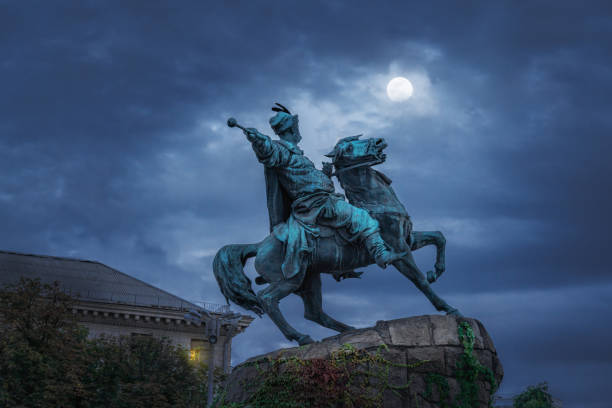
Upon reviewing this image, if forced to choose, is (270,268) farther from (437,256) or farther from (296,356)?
(437,256)

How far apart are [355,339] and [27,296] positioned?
21.8 meters

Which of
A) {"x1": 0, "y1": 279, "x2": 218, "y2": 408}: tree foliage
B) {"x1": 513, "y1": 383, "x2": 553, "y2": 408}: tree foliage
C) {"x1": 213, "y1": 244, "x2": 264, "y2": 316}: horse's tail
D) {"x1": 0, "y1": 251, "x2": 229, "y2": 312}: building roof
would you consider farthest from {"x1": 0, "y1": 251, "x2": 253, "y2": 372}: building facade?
{"x1": 213, "y1": 244, "x2": 264, "y2": 316}: horse's tail

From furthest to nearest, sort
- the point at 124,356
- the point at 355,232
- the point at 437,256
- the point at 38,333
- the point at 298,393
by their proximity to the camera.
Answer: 1. the point at 124,356
2. the point at 38,333
3. the point at 437,256
4. the point at 355,232
5. the point at 298,393

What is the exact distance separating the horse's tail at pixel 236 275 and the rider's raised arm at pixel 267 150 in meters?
1.28

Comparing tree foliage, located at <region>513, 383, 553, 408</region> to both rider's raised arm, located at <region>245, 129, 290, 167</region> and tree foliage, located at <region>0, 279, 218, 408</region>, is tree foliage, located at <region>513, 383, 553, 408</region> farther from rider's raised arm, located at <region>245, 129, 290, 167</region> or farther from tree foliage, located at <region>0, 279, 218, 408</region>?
rider's raised arm, located at <region>245, 129, 290, 167</region>

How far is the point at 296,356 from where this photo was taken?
30.0ft

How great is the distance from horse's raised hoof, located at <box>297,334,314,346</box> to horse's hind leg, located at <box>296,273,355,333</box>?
961 mm

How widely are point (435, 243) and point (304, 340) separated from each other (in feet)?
8.79

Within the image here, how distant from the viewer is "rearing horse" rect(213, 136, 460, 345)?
10.2 meters

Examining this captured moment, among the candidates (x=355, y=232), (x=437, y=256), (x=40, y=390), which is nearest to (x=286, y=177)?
(x=355, y=232)

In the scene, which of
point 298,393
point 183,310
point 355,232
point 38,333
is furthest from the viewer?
point 183,310

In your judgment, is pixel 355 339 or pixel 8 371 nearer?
pixel 355 339

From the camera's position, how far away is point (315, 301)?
10898mm

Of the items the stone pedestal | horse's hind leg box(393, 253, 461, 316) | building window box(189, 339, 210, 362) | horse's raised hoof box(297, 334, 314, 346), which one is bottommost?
the stone pedestal
